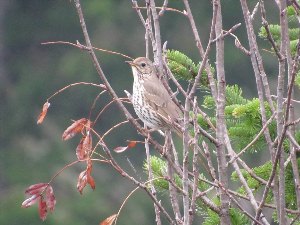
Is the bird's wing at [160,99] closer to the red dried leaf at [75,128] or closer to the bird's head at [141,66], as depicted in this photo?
the bird's head at [141,66]

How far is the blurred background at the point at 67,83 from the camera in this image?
19.1 meters

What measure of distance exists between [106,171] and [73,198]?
75cm

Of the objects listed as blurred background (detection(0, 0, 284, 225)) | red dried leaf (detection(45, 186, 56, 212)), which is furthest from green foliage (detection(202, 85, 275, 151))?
blurred background (detection(0, 0, 284, 225))

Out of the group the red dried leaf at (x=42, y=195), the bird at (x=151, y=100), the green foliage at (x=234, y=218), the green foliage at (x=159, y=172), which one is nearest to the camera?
the red dried leaf at (x=42, y=195)

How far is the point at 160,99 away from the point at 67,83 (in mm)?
16840

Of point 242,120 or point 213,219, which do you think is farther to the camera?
point 242,120

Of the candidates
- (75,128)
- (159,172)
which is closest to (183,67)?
(159,172)

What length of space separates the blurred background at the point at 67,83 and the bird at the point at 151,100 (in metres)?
11.8

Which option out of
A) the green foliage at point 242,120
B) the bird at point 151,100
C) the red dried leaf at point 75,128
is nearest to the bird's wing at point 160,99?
the bird at point 151,100

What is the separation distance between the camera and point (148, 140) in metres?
3.66

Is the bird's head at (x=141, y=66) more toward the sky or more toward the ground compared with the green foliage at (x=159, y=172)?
more toward the ground

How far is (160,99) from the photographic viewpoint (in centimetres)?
523

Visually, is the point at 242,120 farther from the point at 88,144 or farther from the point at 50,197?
the point at 50,197

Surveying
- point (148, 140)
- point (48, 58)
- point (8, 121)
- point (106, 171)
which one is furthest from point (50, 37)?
point (148, 140)
